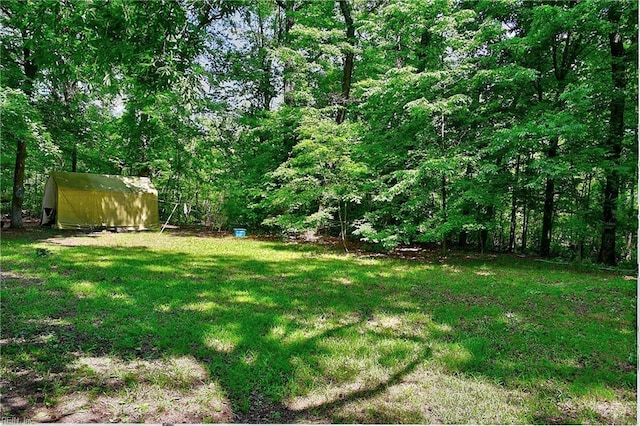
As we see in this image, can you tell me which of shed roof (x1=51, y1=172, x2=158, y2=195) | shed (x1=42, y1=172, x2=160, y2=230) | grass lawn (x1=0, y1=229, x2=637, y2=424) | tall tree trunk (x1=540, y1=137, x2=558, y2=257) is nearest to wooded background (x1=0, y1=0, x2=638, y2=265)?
tall tree trunk (x1=540, y1=137, x2=558, y2=257)

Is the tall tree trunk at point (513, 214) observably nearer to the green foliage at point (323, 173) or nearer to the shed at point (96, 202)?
the green foliage at point (323, 173)

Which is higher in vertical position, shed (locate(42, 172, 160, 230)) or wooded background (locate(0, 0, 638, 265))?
wooded background (locate(0, 0, 638, 265))

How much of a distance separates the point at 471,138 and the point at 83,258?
7.48 m

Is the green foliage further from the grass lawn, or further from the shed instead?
the shed

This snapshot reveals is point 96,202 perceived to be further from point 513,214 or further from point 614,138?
point 614,138

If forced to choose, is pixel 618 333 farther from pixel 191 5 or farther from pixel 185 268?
pixel 185 268

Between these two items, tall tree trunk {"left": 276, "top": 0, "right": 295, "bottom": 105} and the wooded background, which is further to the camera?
tall tree trunk {"left": 276, "top": 0, "right": 295, "bottom": 105}

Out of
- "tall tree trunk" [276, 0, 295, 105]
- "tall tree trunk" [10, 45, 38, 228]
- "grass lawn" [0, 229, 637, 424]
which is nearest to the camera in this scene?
"grass lawn" [0, 229, 637, 424]

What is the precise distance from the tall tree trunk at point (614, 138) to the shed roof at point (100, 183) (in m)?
12.7

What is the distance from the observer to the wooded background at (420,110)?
5.59 metres

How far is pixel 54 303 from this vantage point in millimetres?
3781

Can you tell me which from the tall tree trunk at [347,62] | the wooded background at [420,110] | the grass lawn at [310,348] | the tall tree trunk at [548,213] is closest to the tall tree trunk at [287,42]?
the wooded background at [420,110]

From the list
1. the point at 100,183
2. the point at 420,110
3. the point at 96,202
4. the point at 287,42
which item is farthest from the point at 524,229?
the point at 100,183

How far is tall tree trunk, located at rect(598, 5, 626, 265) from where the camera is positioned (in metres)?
6.45
